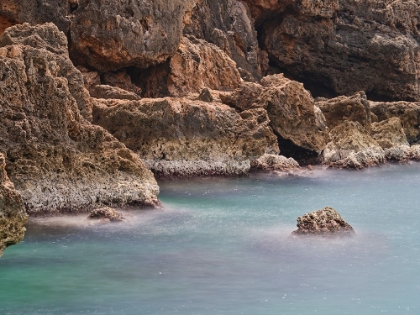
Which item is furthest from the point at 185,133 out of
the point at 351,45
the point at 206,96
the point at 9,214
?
the point at 351,45

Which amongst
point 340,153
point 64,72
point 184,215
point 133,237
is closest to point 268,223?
point 184,215

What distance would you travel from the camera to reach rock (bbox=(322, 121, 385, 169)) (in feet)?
110

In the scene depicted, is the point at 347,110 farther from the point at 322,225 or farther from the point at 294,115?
the point at 322,225

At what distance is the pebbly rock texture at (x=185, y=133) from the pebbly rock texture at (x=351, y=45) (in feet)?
63.1

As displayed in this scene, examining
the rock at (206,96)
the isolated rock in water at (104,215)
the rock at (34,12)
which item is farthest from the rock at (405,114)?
the isolated rock in water at (104,215)

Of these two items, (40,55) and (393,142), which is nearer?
(40,55)

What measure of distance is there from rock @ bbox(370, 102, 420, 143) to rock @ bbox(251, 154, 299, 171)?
1132 centimetres

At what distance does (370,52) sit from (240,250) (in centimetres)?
3382

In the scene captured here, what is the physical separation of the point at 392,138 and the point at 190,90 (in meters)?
9.21

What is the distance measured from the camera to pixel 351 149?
3416 centimetres

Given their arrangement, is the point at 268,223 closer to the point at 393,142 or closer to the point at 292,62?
the point at 393,142

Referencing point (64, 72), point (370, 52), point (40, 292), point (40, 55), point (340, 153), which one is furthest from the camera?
point (370, 52)

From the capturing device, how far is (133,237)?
18.3 m

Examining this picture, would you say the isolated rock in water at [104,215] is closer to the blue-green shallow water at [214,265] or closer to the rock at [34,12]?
the blue-green shallow water at [214,265]
